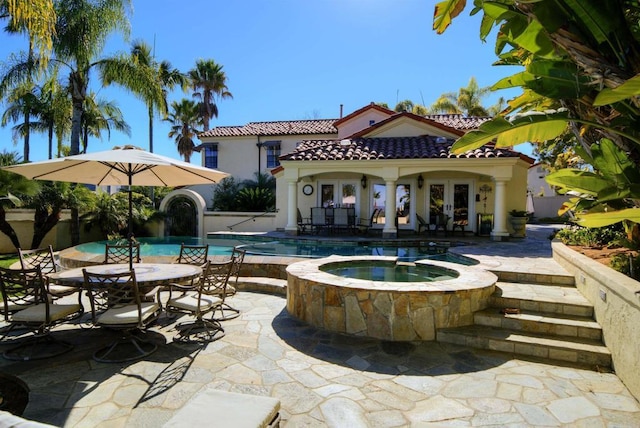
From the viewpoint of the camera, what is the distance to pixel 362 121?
78.1 ft

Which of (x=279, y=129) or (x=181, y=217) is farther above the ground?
(x=279, y=129)

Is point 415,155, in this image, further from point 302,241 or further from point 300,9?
point 300,9

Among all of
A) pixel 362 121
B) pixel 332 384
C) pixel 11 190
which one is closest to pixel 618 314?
pixel 332 384

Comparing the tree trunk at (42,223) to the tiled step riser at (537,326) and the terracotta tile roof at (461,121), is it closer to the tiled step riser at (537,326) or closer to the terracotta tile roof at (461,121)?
the tiled step riser at (537,326)

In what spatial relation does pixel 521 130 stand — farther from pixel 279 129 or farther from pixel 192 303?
pixel 279 129

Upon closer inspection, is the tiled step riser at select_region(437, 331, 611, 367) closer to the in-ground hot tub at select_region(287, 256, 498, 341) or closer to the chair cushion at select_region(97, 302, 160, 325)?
the in-ground hot tub at select_region(287, 256, 498, 341)

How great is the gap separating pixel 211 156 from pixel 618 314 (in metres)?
27.2

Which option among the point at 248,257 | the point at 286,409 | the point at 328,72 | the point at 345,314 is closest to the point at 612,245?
the point at 345,314

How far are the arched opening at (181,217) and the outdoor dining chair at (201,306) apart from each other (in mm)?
15230

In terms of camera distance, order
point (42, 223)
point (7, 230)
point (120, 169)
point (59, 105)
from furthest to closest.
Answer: point (59, 105)
point (42, 223)
point (7, 230)
point (120, 169)

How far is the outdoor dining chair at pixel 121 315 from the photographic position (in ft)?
15.7

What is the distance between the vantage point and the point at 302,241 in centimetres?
1569

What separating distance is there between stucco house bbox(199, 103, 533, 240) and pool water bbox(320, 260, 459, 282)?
24.2 feet

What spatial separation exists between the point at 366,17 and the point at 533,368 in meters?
8.75
